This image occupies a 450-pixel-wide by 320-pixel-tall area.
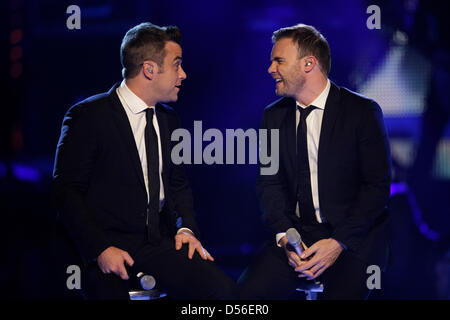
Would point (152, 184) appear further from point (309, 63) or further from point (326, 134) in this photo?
point (309, 63)

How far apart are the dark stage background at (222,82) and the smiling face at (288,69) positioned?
92cm

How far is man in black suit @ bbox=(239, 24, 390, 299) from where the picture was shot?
267 centimetres

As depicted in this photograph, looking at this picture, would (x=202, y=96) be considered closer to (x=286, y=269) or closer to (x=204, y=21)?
(x=204, y=21)

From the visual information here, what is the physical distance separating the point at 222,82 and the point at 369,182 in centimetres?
156

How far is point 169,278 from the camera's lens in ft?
8.53

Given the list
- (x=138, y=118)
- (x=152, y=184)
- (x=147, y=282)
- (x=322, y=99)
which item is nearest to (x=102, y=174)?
(x=152, y=184)

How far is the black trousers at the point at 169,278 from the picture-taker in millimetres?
2504

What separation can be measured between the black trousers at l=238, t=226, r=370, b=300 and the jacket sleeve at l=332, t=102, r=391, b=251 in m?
0.11

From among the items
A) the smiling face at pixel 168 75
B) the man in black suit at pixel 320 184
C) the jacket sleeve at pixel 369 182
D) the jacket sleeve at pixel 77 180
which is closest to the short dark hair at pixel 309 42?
the man in black suit at pixel 320 184

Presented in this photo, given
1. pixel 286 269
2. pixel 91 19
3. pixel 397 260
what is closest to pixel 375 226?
pixel 286 269

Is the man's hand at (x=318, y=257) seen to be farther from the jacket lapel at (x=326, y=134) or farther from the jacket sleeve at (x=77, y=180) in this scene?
the jacket sleeve at (x=77, y=180)

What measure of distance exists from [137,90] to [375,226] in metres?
1.48

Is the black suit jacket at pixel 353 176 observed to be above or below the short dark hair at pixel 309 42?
below
